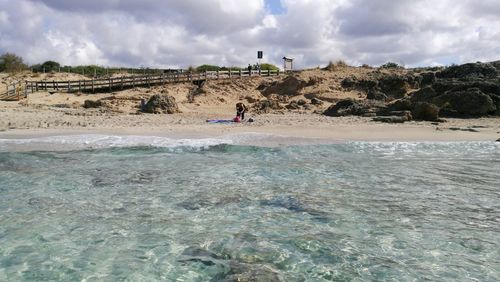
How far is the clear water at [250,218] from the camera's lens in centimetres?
524

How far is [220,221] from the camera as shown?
689 centimetres

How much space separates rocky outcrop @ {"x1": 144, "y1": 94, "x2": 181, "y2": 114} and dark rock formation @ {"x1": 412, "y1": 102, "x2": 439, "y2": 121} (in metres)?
11.8

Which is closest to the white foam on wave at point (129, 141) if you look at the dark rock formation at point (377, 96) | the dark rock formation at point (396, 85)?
the dark rock formation at point (377, 96)

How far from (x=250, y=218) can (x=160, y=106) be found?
58.7 feet

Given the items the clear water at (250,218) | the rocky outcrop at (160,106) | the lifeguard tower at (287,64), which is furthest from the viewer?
the lifeguard tower at (287,64)

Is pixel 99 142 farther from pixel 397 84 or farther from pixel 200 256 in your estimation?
pixel 397 84

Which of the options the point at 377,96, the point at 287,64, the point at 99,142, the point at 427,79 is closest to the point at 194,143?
the point at 99,142

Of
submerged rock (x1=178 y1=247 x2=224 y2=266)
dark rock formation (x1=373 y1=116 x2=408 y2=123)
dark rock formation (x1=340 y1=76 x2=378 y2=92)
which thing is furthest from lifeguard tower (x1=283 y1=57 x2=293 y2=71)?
submerged rock (x1=178 y1=247 x2=224 y2=266)

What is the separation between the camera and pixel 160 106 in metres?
24.1

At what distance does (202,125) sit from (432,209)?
12.9 metres

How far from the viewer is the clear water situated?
5.24 metres

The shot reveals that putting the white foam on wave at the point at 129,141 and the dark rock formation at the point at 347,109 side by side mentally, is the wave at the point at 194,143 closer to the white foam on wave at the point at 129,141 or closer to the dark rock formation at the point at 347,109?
the white foam on wave at the point at 129,141

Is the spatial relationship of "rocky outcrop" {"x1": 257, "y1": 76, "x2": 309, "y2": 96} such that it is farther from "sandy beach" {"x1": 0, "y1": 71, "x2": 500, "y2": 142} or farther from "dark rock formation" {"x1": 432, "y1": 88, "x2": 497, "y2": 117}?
"dark rock formation" {"x1": 432, "y1": 88, "x2": 497, "y2": 117}

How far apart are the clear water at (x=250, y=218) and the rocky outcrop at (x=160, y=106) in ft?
38.9
